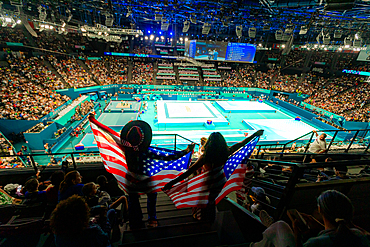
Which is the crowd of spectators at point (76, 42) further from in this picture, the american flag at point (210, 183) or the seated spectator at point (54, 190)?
the american flag at point (210, 183)

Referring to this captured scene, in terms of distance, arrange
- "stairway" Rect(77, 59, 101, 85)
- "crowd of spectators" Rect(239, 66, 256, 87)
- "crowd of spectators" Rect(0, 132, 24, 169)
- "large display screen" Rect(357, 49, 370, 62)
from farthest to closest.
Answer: "crowd of spectators" Rect(239, 66, 256, 87) < "stairway" Rect(77, 59, 101, 85) < "large display screen" Rect(357, 49, 370, 62) < "crowd of spectators" Rect(0, 132, 24, 169)

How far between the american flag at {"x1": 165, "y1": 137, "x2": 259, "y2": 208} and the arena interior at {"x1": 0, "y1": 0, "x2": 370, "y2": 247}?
0.15ft

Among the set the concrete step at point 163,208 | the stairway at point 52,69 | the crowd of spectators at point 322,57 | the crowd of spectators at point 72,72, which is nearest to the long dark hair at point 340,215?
the concrete step at point 163,208

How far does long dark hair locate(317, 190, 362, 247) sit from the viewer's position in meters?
1.37

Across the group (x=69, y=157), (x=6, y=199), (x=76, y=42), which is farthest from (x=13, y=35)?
(x=6, y=199)

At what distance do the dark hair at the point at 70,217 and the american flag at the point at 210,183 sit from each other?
1.60 m

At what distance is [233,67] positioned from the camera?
40094 mm

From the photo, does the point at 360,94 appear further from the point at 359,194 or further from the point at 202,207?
the point at 202,207

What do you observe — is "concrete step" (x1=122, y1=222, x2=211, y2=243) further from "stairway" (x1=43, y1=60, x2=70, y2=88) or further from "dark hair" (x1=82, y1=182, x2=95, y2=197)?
"stairway" (x1=43, y1=60, x2=70, y2=88)

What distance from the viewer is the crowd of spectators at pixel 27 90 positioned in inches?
567

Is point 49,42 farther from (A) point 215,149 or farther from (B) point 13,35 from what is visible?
(A) point 215,149

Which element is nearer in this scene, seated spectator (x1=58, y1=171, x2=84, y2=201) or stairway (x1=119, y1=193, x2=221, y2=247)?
stairway (x1=119, y1=193, x2=221, y2=247)

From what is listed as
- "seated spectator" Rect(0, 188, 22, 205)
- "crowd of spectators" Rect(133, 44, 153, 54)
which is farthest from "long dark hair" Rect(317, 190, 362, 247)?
"crowd of spectators" Rect(133, 44, 153, 54)

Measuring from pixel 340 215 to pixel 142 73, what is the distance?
35.5 m
